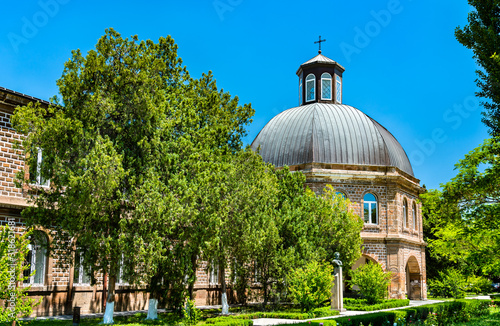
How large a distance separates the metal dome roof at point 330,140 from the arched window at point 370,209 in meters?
2.41

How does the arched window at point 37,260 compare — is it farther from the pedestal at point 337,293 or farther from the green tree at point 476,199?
the green tree at point 476,199

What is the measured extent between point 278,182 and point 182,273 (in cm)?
938

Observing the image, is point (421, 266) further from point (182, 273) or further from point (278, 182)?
point (182, 273)

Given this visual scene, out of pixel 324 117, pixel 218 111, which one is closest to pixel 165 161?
pixel 218 111

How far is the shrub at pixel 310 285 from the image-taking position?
2125cm

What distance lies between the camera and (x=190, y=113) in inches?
734

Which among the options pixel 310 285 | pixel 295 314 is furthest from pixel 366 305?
pixel 295 314

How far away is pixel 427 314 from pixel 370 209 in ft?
43.9

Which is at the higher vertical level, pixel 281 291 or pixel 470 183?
pixel 470 183

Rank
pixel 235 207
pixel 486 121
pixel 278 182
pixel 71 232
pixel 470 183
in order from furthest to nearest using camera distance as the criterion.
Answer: pixel 278 182, pixel 235 207, pixel 470 183, pixel 486 121, pixel 71 232

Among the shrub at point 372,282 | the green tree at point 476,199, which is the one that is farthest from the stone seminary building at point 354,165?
the green tree at point 476,199

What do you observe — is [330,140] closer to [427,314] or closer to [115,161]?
[427,314]

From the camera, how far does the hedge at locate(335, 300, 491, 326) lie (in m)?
16.8

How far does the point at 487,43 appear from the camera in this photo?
16.9 metres
